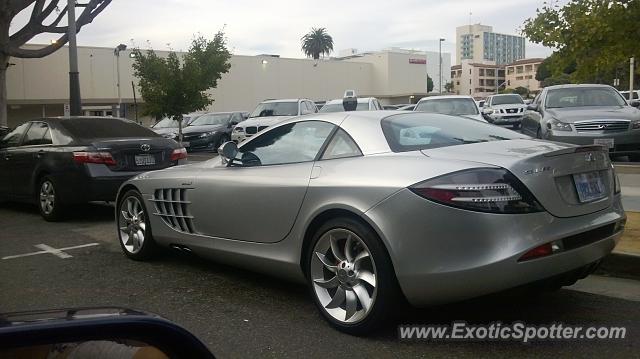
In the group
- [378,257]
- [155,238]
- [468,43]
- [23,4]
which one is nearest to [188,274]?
[155,238]

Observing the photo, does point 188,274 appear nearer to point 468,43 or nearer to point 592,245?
point 592,245

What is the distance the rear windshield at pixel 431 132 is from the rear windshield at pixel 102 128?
209 inches

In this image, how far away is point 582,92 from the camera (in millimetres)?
12344

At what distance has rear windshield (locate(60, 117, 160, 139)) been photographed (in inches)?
336

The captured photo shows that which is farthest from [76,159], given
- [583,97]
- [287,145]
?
[583,97]

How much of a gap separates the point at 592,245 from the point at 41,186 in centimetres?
747

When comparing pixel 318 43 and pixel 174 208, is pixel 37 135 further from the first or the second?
pixel 318 43

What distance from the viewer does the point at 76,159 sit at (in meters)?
8.16

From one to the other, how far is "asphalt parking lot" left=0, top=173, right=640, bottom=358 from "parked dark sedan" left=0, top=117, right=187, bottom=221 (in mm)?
1575

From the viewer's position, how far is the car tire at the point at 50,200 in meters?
8.36

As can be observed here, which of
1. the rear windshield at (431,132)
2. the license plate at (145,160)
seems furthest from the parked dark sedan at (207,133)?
the rear windshield at (431,132)

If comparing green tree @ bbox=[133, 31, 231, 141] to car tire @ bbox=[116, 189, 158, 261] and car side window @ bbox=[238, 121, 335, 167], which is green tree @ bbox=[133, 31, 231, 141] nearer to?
car tire @ bbox=[116, 189, 158, 261]

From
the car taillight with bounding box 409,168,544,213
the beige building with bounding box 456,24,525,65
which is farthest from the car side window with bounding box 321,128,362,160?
the beige building with bounding box 456,24,525,65

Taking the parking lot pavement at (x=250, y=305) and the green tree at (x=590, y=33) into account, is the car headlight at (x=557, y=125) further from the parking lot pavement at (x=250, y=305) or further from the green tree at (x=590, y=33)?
the parking lot pavement at (x=250, y=305)
